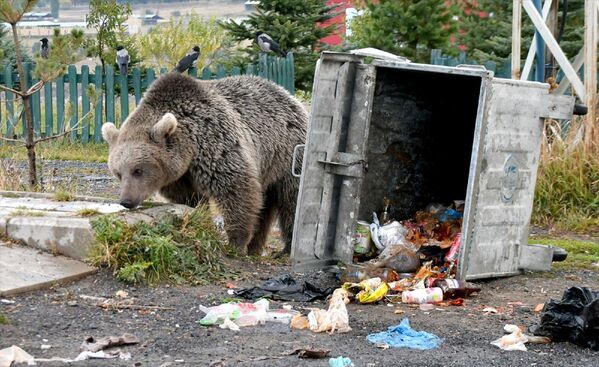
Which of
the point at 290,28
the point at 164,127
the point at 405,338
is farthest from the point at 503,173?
the point at 290,28

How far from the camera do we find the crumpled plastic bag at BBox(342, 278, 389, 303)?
686cm

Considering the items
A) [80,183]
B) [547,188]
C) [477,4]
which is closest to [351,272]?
[547,188]

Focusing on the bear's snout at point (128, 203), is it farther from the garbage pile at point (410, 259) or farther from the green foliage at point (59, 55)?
the green foliage at point (59, 55)

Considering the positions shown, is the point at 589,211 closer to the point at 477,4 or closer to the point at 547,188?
the point at 547,188

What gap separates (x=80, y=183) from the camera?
484 inches

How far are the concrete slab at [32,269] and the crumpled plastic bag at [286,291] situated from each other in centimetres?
116

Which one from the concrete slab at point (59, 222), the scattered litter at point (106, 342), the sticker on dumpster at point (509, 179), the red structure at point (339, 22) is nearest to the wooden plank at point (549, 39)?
the sticker on dumpster at point (509, 179)

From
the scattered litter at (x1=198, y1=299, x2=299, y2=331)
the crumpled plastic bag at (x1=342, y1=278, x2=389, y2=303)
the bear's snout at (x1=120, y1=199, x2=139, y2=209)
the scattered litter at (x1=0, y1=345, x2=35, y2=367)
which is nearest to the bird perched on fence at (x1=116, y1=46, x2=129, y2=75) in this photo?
the bear's snout at (x1=120, y1=199, x2=139, y2=209)

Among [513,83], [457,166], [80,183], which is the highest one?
[513,83]

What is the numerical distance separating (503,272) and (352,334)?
6.98 feet

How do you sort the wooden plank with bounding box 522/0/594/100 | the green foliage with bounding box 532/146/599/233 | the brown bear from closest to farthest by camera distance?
the brown bear
the wooden plank with bounding box 522/0/594/100
the green foliage with bounding box 532/146/599/233

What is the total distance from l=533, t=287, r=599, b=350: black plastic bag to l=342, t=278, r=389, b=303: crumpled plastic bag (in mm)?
1209

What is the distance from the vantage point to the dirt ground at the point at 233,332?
212 inches

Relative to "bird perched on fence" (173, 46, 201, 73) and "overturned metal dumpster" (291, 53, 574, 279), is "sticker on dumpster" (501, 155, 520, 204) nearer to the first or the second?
"overturned metal dumpster" (291, 53, 574, 279)
